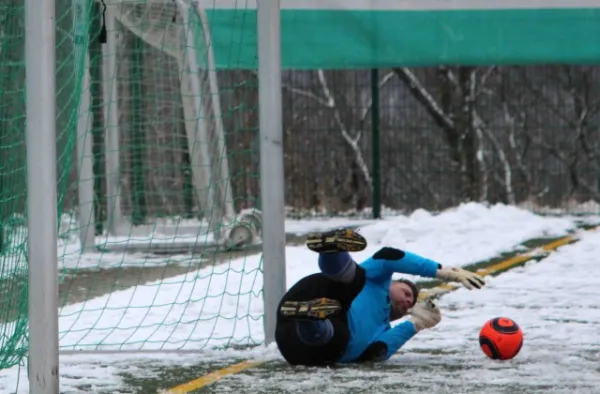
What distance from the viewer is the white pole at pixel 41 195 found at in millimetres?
5500

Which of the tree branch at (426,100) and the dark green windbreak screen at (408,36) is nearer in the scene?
the dark green windbreak screen at (408,36)

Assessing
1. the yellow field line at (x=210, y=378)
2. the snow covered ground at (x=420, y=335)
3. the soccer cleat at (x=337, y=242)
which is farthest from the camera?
the soccer cleat at (x=337, y=242)

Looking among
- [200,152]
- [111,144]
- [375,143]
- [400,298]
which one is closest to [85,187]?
[111,144]

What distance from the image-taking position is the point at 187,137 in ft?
41.9

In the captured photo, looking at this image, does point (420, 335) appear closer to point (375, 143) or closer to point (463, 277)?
point (463, 277)

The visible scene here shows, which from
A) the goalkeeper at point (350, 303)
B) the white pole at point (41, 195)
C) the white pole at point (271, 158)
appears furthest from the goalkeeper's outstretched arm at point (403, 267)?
the white pole at point (41, 195)

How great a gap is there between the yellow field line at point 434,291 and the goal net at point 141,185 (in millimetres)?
856

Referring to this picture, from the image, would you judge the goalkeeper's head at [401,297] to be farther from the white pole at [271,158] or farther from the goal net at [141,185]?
the goal net at [141,185]

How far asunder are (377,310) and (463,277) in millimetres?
459

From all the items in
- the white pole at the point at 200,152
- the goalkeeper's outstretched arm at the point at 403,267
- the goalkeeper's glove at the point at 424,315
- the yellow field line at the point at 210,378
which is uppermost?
the white pole at the point at 200,152

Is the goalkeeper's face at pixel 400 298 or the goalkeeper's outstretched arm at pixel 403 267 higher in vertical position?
the goalkeeper's outstretched arm at pixel 403 267

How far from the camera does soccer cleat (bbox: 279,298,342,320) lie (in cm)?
616

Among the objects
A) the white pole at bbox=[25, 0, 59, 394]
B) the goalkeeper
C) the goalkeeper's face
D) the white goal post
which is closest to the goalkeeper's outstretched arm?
the goalkeeper

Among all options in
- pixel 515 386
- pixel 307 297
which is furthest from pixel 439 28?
pixel 515 386
